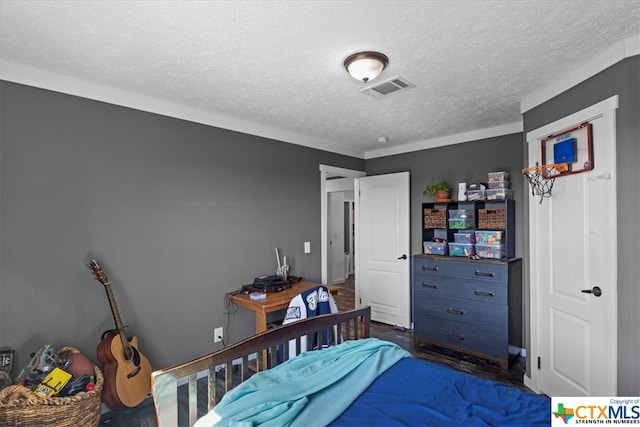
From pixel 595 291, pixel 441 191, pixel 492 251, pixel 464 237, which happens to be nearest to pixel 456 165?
pixel 441 191

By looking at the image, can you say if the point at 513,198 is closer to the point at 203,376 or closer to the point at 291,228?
the point at 291,228

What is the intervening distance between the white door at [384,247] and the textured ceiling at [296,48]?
1.60m

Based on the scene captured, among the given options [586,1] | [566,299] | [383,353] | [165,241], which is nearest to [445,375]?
[383,353]

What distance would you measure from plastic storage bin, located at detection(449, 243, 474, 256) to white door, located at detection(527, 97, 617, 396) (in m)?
0.80

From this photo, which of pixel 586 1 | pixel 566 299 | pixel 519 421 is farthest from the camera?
pixel 566 299

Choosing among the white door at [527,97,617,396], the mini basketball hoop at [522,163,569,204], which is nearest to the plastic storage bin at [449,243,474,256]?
the white door at [527,97,617,396]

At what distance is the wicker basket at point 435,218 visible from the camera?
3.82 meters

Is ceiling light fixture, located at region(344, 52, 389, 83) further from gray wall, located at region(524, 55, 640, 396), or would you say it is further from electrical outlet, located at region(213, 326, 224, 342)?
electrical outlet, located at region(213, 326, 224, 342)

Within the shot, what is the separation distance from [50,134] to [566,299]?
3.78 metres

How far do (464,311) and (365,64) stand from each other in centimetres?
262

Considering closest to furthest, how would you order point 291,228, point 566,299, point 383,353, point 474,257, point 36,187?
point 383,353
point 36,187
point 566,299
point 474,257
point 291,228

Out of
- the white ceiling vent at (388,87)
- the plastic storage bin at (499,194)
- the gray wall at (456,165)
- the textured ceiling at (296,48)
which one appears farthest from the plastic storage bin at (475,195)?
the white ceiling vent at (388,87)

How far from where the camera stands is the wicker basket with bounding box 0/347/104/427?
1.77 meters

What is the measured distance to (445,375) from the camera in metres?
1.77
